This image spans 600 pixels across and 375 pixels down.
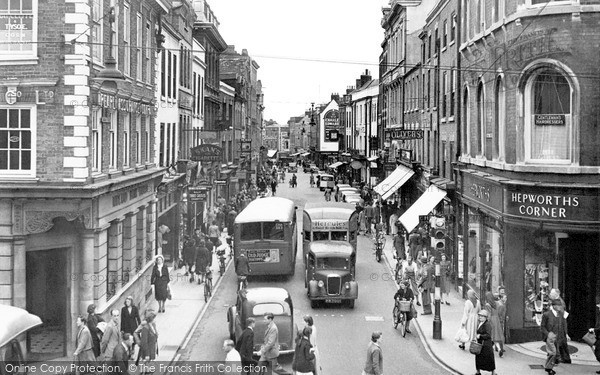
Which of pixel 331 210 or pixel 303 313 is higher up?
pixel 331 210

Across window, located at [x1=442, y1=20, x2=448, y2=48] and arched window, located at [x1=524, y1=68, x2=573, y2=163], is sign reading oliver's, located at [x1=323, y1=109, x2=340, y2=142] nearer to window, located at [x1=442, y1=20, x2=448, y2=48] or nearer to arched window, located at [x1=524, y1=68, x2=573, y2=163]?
window, located at [x1=442, y1=20, x2=448, y2=48]

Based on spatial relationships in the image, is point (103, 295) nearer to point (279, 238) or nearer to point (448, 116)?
point (279, 238)

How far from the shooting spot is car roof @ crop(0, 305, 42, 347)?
38.2 feet

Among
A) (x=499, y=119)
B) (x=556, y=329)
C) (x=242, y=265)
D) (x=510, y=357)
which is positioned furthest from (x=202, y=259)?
(x=556, y=329)

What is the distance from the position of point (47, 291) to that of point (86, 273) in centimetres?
127

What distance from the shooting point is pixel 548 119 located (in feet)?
64.8

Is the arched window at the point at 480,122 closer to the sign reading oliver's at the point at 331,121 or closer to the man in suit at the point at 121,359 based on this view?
the man in suit at the point at 121,359

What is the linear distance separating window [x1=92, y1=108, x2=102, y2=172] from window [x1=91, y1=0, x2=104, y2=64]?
1377 millimetres

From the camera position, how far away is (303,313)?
80.1 feet

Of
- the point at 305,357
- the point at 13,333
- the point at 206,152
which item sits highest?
the point at 206,152

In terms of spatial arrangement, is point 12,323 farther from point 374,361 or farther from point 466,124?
point 466,124

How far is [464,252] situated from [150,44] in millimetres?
13697

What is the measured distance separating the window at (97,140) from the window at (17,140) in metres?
1.73

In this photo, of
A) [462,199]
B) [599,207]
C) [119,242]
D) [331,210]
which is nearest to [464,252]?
[462,199]
